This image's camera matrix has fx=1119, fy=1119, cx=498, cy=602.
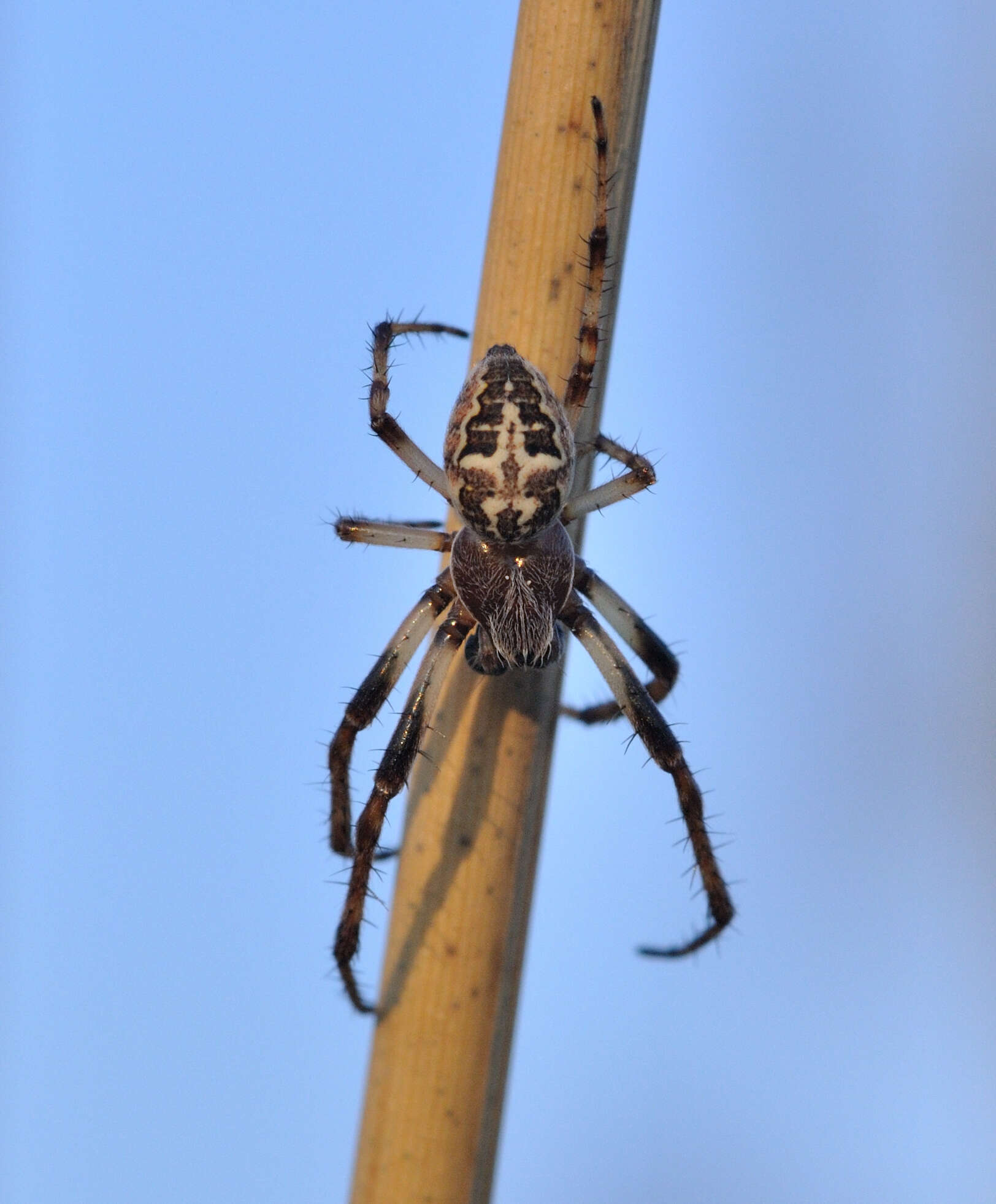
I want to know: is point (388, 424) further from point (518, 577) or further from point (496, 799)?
point (496, 799)

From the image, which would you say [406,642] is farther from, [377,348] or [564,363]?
[564,363]

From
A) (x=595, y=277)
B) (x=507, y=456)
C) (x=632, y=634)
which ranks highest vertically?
(x=595, y=277)

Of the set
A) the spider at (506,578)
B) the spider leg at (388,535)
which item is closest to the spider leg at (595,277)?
the spider at (506,578)

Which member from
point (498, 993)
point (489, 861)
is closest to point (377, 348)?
point (489, 861)

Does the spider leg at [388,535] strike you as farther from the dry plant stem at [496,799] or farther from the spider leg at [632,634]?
the dry plant stem at [496,799]

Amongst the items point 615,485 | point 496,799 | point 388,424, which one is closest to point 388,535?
point 388,424

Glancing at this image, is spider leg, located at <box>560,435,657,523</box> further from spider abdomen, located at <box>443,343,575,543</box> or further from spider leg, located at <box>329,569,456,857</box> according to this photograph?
spider leg, located at <box>329,569,456,857</box>

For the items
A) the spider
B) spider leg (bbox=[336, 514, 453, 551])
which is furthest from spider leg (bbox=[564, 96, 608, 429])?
spider leg (bbox=[336, 514, 453, 551])
